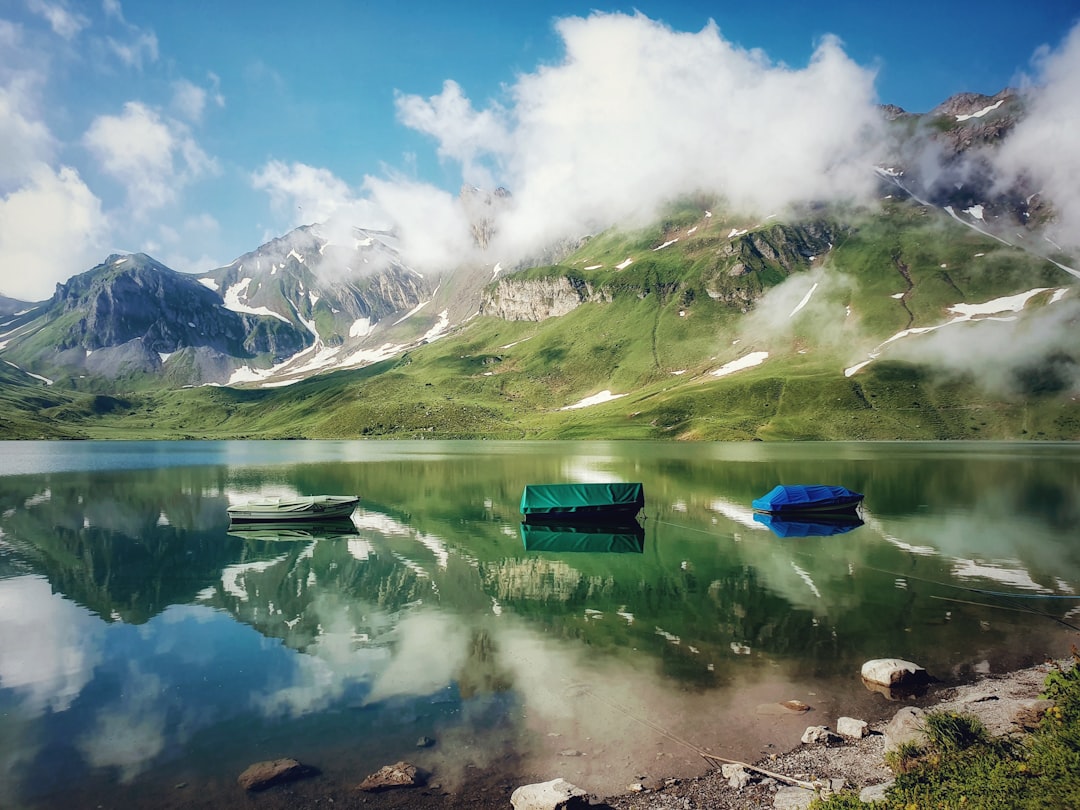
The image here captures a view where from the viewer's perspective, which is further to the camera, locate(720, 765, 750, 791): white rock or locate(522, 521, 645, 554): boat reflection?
locate(522, 521, 645, 554): boat reflection

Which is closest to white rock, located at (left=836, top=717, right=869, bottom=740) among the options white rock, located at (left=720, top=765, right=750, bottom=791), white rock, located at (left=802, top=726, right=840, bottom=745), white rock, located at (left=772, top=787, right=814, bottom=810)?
white rock, located at (left=802, top=726, right=840, bottom=745)

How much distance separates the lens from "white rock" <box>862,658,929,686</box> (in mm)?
20734

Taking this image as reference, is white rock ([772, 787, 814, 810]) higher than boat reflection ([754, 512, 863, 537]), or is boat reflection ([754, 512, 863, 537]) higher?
white rock ([772, 787, 814, 810])

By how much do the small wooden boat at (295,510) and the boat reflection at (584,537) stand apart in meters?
18.3

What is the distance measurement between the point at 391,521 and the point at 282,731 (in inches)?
1618

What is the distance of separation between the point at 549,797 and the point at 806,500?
176 feet

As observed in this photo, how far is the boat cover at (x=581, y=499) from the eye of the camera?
2312 inches

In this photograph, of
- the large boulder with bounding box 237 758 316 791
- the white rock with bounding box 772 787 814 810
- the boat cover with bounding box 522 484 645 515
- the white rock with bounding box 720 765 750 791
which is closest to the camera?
the white rock with bounding box 772 787 814 810

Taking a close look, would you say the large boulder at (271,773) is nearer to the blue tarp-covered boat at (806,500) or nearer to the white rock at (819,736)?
the white rock at (819,736)

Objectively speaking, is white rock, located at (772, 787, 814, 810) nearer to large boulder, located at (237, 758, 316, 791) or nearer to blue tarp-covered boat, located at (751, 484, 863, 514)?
large boulder, located at (237, 758, 316, 791)

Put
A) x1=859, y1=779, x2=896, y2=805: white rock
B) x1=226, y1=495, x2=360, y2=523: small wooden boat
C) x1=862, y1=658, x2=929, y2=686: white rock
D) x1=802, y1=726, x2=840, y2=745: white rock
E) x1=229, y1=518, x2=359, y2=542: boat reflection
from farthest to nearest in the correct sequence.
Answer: x1=226, y1=495, x2=360, y2=523: small wooden boat
x1=229, y1=518, x2=359, y2=542: boat reflection
x1=862, y1=658, x2=929, y2=686: white rock
x1=802, y1=726, x2=840, y2=745: white rock
x1=859, y1=779, x2=896, y2=805: white rock

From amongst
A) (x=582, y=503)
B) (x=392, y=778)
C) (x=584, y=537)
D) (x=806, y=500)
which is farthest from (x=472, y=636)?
(x=806, y=500)

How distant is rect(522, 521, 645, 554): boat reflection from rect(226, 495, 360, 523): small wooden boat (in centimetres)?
1831

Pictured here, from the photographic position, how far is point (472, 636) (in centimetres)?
2706
